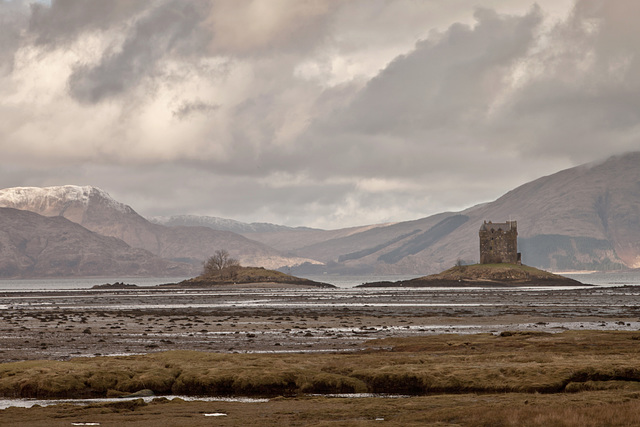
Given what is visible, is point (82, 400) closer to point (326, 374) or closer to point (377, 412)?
point (326, 374)

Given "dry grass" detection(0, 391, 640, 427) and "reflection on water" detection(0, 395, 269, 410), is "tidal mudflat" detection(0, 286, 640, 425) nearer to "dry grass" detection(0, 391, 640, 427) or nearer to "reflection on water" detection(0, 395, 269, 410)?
"dry grass" detection(0, 391, 640, 427)

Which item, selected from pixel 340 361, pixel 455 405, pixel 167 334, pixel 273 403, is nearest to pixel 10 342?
pixel 167 334

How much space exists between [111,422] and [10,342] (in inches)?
1243

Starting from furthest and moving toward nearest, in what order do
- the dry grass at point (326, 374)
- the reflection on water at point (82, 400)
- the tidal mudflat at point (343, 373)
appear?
1. the dry grass at point (326, 374)
2. the reflection on water at point (82, 400)
3. the tidal mudflat at point (343, 373)

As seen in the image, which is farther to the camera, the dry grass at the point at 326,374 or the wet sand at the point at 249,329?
the wet sand at the point at 249,329

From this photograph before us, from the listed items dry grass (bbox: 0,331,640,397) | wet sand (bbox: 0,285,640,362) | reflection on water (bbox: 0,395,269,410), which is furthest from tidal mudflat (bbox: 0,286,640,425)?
reflection on water (bbox: 0,395,269,410)

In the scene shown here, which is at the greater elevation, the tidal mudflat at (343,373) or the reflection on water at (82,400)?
the tidal mudflat at (343,373)

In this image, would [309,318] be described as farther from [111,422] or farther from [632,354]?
[111,422]

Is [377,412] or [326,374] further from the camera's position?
[326,374]

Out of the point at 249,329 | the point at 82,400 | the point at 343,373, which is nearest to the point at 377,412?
the point at 343,373

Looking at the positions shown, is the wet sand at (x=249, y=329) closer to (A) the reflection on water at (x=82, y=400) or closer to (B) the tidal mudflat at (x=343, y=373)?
(B) the tidal mudflat at (x=343, y=373)

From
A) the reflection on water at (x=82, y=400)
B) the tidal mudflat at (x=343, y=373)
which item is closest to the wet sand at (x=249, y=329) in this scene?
the tidal mudflat at (x=343, y=373)

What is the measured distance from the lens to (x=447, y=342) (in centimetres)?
4472

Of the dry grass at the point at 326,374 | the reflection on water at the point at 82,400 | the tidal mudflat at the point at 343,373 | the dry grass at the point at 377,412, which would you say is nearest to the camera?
the dry grass at the point at 377,412
